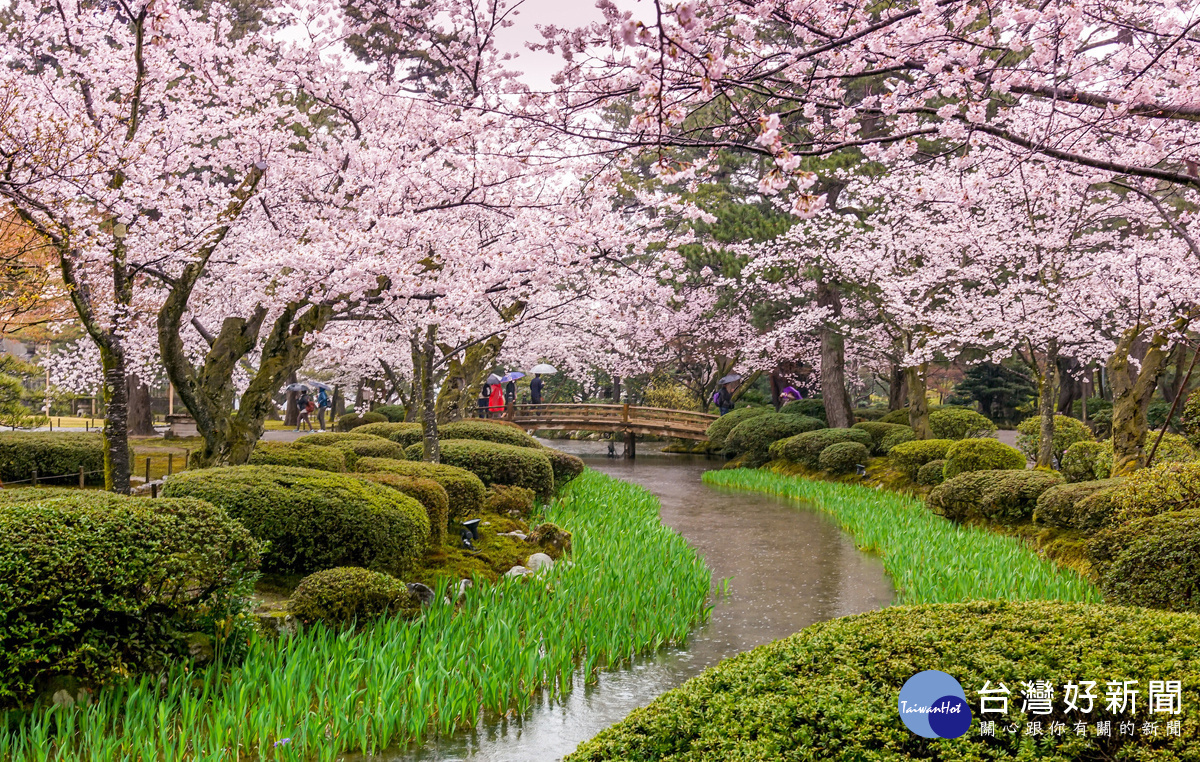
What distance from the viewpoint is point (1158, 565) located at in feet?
15.2

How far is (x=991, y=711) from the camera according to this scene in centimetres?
216

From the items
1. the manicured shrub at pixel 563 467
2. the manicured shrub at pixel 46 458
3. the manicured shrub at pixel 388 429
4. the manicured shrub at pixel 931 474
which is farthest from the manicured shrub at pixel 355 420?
the manicured shrub at pixel 931 474

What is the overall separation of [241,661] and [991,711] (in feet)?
12.8

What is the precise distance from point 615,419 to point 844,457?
1159 centimetres

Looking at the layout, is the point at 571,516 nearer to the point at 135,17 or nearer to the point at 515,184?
the point at 515,184

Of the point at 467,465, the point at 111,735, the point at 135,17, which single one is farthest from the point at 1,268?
the point at 467,465

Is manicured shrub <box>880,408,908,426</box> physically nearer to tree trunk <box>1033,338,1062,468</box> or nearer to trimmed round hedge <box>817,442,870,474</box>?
trimmed round hedge <box>817,442,870,474</box>

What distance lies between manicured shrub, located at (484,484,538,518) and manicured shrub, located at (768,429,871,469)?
27.8ft

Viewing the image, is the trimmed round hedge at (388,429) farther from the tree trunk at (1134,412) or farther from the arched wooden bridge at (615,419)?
the tree trunk at (1134,412)

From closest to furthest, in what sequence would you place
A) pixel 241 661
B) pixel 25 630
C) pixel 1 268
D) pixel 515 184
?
pixel 25 630 < pixel 241 661 < pixel 1 268 < pixel 515 184

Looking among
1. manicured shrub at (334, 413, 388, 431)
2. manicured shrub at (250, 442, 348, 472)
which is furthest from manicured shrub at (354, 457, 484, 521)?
manicured shrub at (334, 413, 388, 431)

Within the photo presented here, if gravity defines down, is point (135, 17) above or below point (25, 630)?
above

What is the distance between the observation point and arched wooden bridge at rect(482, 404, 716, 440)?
24.6 meters

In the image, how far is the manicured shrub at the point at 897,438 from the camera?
1590 centimetres
